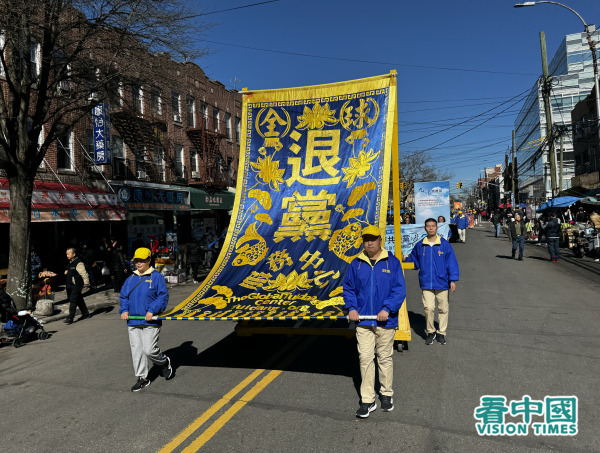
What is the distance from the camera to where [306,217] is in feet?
22.7

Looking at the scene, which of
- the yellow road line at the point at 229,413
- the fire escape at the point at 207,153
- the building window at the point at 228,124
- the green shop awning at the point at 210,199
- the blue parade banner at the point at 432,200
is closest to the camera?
the yellow road line at the point at 229,413

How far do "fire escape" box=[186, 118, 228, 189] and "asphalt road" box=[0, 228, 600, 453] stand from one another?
58.5ft

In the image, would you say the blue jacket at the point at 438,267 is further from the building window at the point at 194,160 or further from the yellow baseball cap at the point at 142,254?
the building window at the point at 194,160

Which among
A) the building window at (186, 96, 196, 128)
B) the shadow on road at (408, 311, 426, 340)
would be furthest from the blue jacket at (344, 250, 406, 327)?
the building window at (186, 96, 196, 128)

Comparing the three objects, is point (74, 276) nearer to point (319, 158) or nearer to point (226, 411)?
point (319, 158)

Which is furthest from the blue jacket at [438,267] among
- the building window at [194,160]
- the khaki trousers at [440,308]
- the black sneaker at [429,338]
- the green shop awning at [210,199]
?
the building window at [194,160]

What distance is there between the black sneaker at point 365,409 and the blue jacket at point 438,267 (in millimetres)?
2736

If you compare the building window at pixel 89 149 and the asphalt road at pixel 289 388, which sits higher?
the building window at pixel 89 149

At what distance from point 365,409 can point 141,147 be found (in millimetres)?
19592

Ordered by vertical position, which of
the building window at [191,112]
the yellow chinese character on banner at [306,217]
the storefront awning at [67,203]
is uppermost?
the building window at [191,112]

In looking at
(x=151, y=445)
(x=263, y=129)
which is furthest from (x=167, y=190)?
(x=151, y=445)

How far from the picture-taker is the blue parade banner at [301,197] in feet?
18.8

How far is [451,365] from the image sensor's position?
218 inches

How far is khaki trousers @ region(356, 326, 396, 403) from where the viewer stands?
4.17 meters
